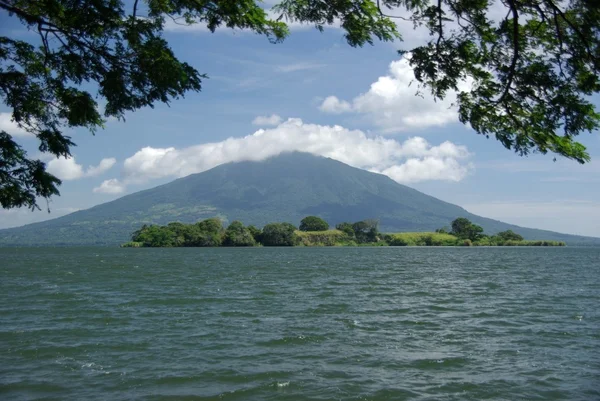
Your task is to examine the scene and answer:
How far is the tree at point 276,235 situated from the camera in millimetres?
181637

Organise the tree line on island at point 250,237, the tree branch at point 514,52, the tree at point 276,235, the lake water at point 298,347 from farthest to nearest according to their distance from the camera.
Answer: the tree at point 276,235 → the tree line on island at point 250,237 → the lake water at point 298,347 → the tree branch at point 514,52

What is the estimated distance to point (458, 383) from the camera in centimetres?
1220

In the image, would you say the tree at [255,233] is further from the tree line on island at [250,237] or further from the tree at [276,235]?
the tree at [276,235]

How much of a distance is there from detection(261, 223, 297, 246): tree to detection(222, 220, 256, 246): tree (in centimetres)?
656

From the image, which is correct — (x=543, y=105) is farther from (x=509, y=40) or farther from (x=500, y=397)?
(x=500, y=397)

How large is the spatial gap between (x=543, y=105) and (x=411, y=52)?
2264mm

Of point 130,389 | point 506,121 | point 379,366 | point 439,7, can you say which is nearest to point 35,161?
point 130,389

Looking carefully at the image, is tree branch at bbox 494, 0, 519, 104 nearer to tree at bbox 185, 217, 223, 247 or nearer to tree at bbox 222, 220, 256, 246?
tree at bbox 222, 220, 256, 246

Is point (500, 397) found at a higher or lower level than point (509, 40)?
lower

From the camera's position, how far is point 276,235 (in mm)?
182375

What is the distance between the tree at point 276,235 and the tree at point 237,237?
656 cm

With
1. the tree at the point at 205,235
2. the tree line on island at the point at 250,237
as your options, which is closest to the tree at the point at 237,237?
the tree line on island at the point at 250,237

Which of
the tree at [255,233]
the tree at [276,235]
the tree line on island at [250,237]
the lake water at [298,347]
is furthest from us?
the tree at [255,233]

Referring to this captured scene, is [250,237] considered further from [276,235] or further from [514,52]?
[514,52]
